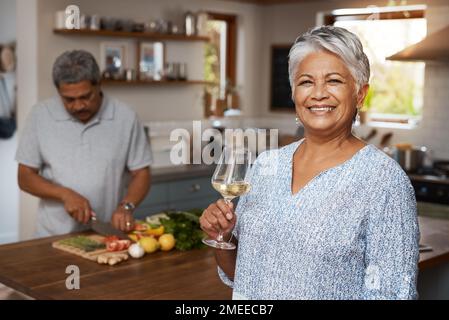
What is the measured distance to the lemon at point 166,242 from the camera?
2643 millimetres

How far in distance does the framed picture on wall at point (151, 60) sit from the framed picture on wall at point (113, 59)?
142 mm

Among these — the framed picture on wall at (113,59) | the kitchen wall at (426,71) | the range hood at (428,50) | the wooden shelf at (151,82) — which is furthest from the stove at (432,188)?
the framed picture on wall at (113,59)

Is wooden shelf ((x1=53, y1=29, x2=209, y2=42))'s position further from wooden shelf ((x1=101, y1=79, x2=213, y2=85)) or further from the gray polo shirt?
the gray polo shirt

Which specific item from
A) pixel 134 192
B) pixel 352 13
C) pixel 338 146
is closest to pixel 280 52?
→ pixel 352 13

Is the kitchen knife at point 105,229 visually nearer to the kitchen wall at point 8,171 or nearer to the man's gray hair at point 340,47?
the man's gray hair at point 340,47

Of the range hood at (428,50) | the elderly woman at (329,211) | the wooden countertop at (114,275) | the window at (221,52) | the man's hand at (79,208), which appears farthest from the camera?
the window at (221,52)

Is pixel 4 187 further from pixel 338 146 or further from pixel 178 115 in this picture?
pixel 338 146

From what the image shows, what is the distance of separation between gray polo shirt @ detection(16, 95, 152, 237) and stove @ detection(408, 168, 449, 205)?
247 cm

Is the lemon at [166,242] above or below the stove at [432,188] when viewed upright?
above

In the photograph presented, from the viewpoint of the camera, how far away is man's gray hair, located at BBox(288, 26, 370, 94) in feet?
4.48

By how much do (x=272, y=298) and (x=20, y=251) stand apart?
136cm

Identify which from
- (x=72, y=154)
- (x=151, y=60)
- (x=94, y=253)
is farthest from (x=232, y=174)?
(x=151, y=60)

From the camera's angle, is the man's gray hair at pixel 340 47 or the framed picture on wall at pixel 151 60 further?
the framed picture on wall at pixel 151 60

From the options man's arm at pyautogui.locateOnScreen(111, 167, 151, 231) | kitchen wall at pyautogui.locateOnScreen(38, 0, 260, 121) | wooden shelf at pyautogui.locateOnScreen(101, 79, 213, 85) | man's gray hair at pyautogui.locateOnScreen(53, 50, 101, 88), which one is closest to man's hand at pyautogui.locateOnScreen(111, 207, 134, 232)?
man's arm at pyautogui.locateOnScreen(111, 167, 151, 231)
